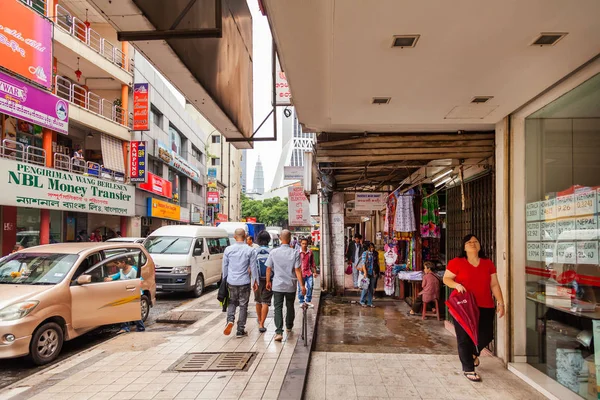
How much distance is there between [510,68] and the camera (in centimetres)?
452

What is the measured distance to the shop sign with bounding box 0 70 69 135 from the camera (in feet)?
45.7

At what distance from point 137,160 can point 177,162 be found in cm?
828

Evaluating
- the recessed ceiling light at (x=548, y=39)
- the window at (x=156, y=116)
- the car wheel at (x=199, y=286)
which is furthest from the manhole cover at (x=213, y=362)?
the window at (x=156, y=116)

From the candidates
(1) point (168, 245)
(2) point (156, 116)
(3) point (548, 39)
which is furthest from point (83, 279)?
(2) point (156, 116)

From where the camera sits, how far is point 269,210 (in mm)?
73062

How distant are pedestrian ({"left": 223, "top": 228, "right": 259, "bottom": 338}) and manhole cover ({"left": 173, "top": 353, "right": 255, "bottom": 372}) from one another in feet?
3.93

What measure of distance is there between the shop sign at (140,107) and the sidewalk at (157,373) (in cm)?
1717

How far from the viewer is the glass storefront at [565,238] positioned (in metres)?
4.55

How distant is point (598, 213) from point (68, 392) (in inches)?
242

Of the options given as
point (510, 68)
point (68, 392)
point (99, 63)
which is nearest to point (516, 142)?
point (510, 68)

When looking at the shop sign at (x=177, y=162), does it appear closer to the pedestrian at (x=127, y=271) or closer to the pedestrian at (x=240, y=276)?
the pedestrian at (x=127, y=271)

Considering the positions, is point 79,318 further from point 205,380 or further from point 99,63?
point 99,63

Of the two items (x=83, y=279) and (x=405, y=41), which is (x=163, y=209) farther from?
(x=405, y=41)

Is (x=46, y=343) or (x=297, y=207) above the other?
(x=297, y=207)
